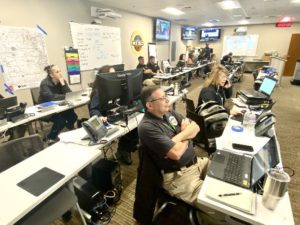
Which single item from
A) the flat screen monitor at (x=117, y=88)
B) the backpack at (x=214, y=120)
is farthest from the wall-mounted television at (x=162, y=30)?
the backpack at (x=214, y=120)

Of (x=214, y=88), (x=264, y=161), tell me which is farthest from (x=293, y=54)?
(x=264, y=161)

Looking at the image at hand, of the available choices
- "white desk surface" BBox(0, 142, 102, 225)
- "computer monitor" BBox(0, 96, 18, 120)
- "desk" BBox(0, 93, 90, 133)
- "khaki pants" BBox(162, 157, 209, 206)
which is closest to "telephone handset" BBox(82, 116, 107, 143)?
"white desk surface" BBox(0, 142, 102, 225)

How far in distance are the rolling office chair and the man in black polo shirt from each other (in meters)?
0.69

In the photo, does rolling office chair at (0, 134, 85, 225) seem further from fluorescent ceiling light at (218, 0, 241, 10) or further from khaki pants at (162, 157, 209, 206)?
fluorescent ceiling light at (218, 0, 241, 10)

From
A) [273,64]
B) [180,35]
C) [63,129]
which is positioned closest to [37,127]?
[63,129]

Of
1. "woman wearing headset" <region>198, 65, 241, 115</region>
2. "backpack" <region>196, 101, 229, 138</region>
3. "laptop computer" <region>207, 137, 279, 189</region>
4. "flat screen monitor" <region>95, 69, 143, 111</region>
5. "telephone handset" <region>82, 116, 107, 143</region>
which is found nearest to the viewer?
"laptop computer" <region>207, 137, 279, 189</region>

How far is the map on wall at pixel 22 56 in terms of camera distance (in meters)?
3.56

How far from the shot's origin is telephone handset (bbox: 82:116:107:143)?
5.43ft

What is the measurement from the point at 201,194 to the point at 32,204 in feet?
3.01

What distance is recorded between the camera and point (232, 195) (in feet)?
3.41

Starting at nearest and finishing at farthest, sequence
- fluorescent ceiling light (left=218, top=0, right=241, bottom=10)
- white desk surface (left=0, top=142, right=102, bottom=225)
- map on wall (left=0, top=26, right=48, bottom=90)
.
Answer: white desk surface (left=0, top=142, right=102, bottom=225), map on wall (left=0, top=26, right=48, bottom=90), fluorescent ceiling light (left=218, top=0, right=241, bottom=10)

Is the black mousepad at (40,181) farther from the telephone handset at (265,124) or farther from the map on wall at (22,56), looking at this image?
the map on wall at (22,56)

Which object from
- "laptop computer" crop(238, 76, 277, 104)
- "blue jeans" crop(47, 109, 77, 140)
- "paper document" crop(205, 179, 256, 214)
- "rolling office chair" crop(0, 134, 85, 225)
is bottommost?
"blue jeans" crop(47, 109, 77, 140)

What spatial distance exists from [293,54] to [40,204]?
508 inches
